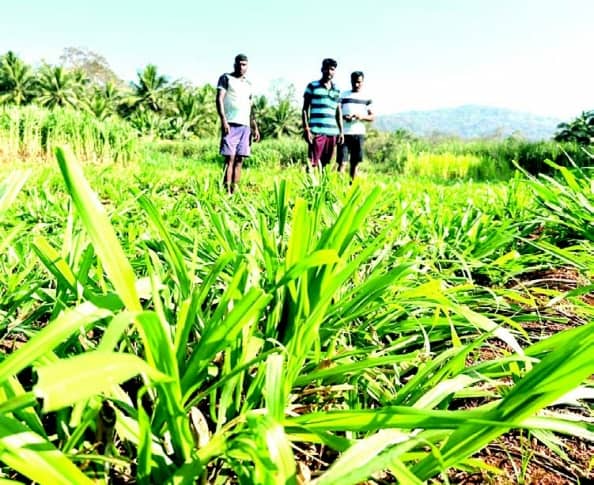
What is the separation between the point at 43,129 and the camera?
1098cm

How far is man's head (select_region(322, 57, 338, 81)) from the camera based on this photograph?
5.95m

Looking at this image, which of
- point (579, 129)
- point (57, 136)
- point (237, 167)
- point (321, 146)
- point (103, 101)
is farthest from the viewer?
point (103, 101)

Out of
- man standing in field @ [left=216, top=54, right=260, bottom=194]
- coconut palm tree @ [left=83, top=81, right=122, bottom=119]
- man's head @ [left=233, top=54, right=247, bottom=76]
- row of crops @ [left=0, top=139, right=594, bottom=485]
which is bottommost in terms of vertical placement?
A: row of crops @ [left=0, top=139, right=594, bottom=485]

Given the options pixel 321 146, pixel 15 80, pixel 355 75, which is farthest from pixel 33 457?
pixel 15 80

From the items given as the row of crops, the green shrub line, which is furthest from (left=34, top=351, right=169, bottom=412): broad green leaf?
the green shrub line

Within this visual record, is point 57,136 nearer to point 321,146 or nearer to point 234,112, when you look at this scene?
point 234,112

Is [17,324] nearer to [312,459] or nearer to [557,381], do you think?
[312,459]

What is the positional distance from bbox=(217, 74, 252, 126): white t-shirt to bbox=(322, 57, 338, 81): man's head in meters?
1.06

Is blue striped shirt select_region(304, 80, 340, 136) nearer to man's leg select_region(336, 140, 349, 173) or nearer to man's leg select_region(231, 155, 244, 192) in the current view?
man's leg select_region(336, 140, 349, 173)

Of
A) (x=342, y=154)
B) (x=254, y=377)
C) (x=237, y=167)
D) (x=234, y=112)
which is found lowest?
(x=254, y=377)

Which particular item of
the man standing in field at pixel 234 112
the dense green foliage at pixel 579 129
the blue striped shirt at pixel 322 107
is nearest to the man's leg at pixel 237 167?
the man standing in field at pixel 234 112

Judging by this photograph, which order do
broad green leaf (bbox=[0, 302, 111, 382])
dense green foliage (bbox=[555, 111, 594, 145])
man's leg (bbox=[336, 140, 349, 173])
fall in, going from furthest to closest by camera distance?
dense green foliage (bbox=[555, 111, 594, 145]), man's leg (bbox=[336, 140, 349, 173]), broad green leaf (bbox=[0, 302, 111, 382])

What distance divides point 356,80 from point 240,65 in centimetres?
202

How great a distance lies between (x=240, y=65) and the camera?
17.5 feet
